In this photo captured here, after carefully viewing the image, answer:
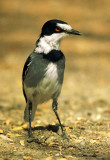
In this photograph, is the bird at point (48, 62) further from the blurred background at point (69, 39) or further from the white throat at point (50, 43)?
the blurred background at point (69, 39)

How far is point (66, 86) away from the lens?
10055mm

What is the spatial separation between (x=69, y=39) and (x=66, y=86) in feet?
12.1

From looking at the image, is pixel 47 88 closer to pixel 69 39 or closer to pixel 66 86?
pixel 66 86

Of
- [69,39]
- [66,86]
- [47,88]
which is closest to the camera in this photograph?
[47,88]

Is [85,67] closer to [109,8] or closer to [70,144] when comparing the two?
[109,8]

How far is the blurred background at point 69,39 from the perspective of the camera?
10922 millimetres

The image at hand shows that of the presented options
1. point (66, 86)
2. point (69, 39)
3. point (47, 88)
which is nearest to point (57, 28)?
point (47, 88)

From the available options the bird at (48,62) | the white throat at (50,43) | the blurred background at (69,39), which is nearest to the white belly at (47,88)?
the bird at (48,62)

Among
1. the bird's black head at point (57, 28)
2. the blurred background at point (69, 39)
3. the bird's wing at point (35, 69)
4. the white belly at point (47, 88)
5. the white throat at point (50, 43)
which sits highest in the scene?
the blurred background at point (69, 39)

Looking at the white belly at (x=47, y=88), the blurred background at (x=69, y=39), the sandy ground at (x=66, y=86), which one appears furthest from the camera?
the blurred background at (x=69, y=39)

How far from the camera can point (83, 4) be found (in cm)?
1390

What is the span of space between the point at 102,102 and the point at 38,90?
339 cm

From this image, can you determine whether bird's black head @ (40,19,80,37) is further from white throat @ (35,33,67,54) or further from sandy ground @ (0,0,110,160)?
sandy ground @ (0,0,110,160)

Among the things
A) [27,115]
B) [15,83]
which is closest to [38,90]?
[27,115]
